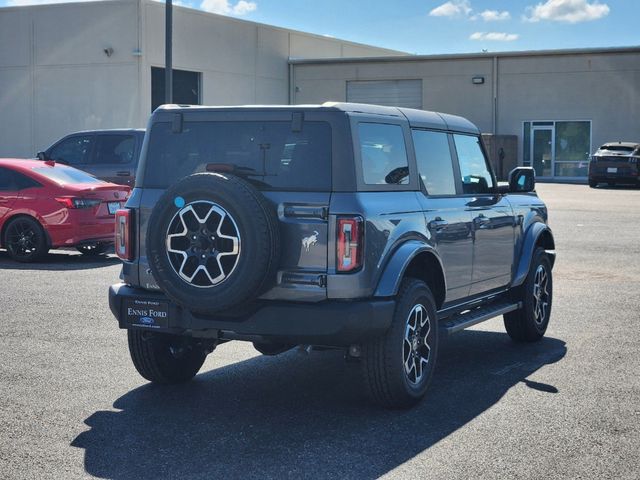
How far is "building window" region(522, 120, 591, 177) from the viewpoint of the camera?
44.5 m

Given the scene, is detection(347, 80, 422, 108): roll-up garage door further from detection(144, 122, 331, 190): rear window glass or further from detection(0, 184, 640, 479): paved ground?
detection(144, 122, 331, 190): rear window glass

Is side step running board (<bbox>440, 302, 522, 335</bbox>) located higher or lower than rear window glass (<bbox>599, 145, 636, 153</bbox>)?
lower

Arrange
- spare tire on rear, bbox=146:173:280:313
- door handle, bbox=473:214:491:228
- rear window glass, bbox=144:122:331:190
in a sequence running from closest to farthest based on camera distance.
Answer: spare tire on rear, bbox=146:173:280:313
rear window glass, bbox=144:122:331:190
door handle, bbox=473:214:491:228

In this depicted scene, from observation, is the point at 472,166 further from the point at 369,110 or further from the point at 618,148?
the point at 618,148

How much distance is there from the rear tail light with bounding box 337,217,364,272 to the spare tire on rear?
0.37 meters

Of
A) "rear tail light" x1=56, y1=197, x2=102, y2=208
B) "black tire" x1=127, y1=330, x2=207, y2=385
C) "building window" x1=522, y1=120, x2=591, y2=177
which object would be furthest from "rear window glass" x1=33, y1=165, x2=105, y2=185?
"building window" x1=522, y1=120, x2=591, y2=177

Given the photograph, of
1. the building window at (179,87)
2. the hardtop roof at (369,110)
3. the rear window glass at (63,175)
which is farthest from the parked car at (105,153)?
the building window at (179,87)

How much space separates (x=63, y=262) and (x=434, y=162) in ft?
27.7

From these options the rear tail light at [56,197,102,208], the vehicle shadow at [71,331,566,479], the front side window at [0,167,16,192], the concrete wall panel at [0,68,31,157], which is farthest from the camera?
the concrete wall panel at [0,68,31,157]

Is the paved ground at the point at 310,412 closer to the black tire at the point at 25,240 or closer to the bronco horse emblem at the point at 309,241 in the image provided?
the bronco horse emblem at the point at 309,241

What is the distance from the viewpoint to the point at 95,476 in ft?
16.4

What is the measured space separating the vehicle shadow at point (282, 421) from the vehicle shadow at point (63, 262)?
6.49 meters

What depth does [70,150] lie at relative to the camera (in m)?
18.2

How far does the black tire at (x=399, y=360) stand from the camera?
6.12 metres
